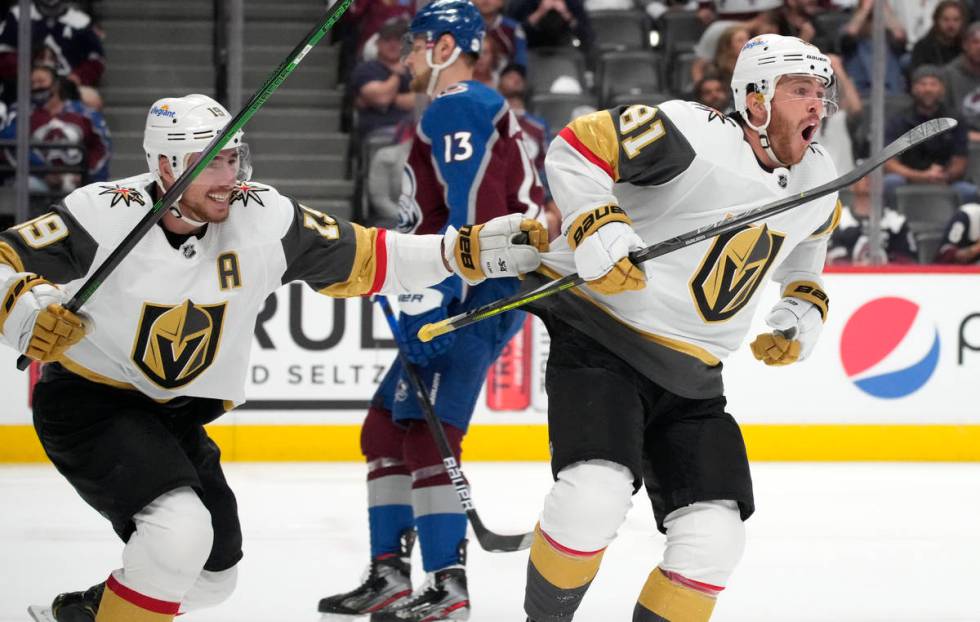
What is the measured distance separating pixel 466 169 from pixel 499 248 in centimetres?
51

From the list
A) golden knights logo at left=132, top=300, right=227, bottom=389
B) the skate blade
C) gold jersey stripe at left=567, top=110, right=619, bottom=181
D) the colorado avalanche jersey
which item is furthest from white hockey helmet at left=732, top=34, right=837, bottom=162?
the skate blade

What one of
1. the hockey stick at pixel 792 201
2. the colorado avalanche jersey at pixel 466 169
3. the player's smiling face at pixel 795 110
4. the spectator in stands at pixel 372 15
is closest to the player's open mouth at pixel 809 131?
the player's smiling face at pixel 795 110

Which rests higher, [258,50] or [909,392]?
[258,50]

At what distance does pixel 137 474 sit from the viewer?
2.35m

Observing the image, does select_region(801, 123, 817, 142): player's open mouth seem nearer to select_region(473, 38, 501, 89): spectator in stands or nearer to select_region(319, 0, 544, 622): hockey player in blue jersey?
select_region(319, 0, 544, 622): hockey player in blue jersey

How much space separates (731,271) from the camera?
8.49ft

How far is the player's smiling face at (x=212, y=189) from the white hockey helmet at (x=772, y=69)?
38.1 inches

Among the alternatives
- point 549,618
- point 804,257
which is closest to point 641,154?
point 804,257

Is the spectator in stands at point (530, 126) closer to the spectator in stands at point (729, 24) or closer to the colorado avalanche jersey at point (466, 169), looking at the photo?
the spectator in stands at point (729, 24)

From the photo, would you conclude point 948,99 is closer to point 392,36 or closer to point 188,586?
point 392,36

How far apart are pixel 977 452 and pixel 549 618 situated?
12.1ft

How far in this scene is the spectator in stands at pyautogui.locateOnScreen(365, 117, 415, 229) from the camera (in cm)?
557

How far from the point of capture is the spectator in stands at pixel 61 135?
5.41 meters

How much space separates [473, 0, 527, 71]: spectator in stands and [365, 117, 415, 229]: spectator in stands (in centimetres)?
83
